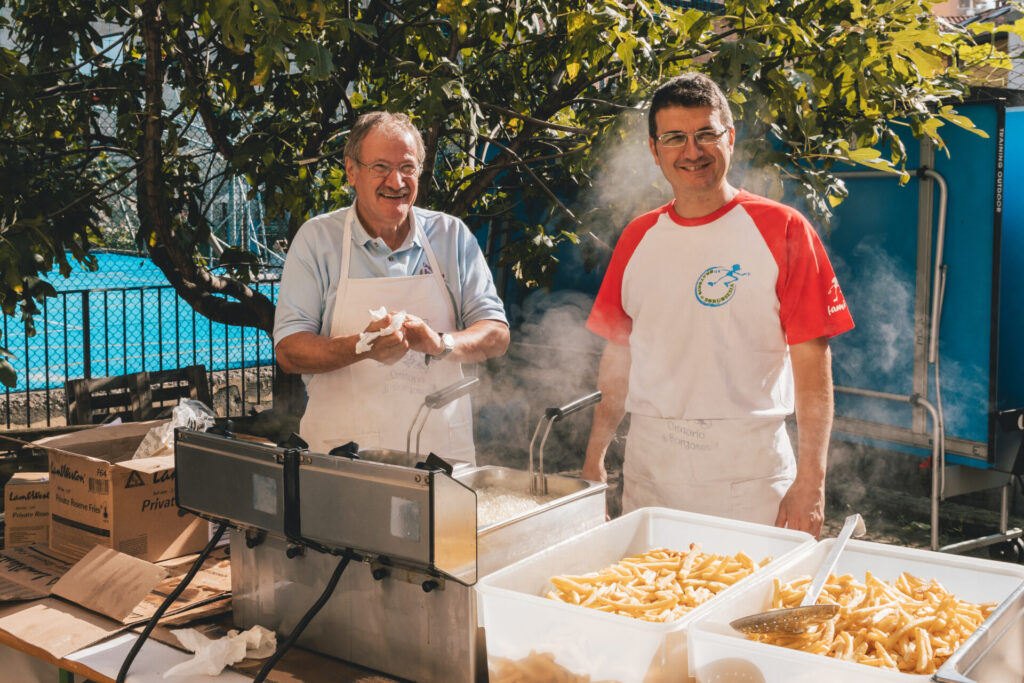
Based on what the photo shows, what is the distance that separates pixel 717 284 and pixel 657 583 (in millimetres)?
1013

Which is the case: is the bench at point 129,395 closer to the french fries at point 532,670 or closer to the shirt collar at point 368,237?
the shirt collar at point 368,237

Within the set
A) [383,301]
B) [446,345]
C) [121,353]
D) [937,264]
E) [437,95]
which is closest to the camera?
[446,345]

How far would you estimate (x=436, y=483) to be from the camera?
1421 mm

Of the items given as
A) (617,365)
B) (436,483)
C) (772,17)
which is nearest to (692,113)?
(617,365)

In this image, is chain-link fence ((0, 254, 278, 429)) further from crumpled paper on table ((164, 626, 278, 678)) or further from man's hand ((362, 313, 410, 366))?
crumpled paper on table ((164, 626, 278, 678))

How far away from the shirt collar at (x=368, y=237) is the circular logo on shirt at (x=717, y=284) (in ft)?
2.81

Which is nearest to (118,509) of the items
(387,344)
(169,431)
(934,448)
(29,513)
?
(169,431)

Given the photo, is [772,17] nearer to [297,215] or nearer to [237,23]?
[237,23]

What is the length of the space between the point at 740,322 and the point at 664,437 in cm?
38

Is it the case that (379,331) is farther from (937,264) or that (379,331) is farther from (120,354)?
(120,354)

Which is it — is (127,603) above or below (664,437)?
below

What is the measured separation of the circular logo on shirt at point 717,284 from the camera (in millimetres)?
2320

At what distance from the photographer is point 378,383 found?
103 inches

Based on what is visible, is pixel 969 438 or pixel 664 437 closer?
pixel 664 437
